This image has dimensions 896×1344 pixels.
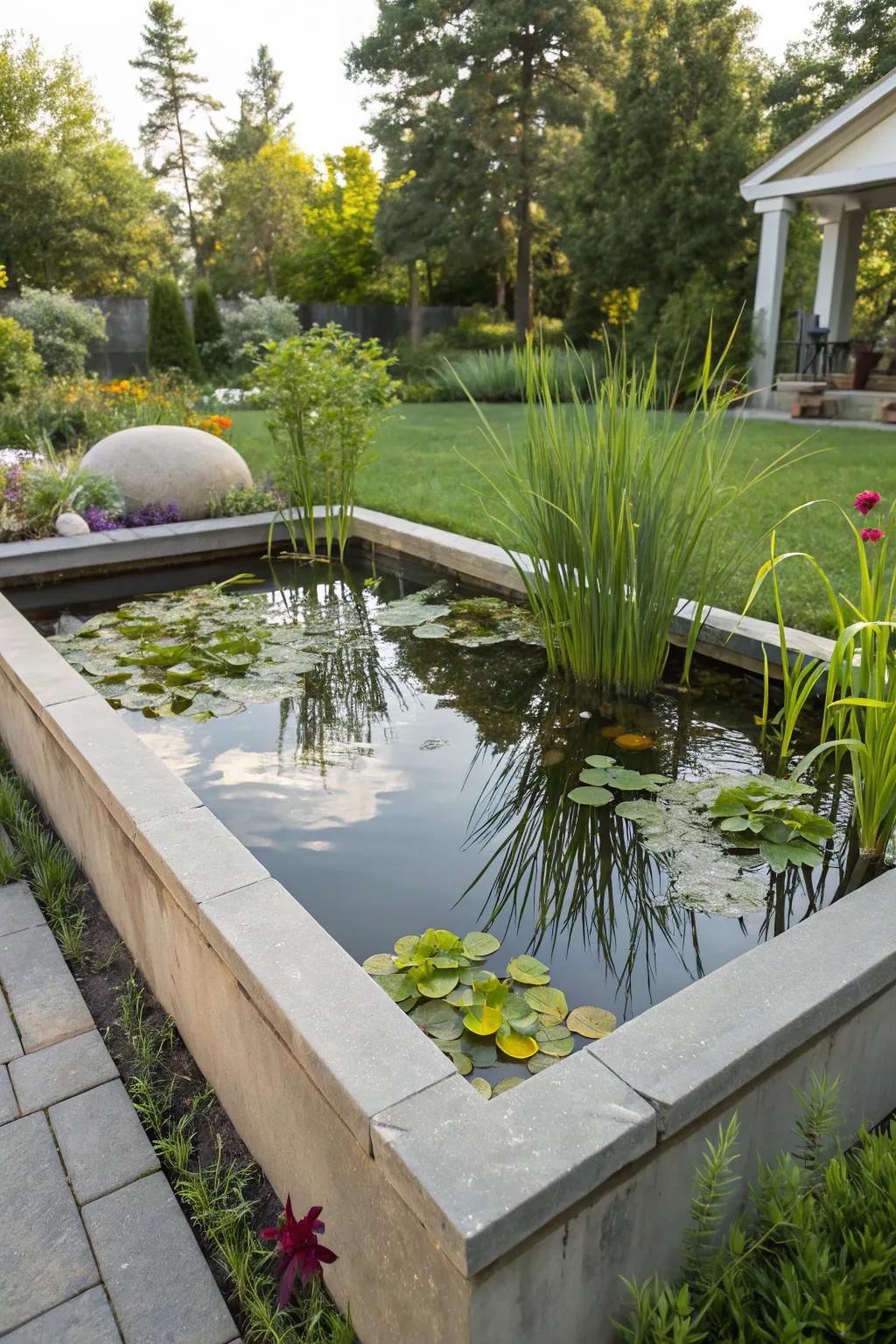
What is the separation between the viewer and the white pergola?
9.93 metres

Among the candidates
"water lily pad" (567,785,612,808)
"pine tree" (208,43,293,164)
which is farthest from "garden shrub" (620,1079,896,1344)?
"pine tree" (208,43,293,164)

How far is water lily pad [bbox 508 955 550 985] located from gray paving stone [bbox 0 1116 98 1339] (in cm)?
82

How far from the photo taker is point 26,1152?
166 cm

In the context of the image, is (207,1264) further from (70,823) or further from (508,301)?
(508,301)

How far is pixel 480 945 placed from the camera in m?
1.91

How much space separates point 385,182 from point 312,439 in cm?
1630

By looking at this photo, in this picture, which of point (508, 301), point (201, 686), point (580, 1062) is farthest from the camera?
point (508, 301)

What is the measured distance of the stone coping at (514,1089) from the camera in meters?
1.07

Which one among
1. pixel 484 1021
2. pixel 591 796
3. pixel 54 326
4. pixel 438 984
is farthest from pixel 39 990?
pixel 54 326

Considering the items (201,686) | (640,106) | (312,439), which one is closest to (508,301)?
(640,106)

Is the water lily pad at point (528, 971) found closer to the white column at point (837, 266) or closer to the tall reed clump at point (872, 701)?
the tall reed clump at point (872, 701)

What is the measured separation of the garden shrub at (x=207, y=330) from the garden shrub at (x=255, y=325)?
7.7 inches

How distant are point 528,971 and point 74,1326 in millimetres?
931

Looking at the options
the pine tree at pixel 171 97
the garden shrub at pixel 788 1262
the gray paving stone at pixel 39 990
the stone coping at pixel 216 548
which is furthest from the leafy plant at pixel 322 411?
the pine tree at pixel 171 97
